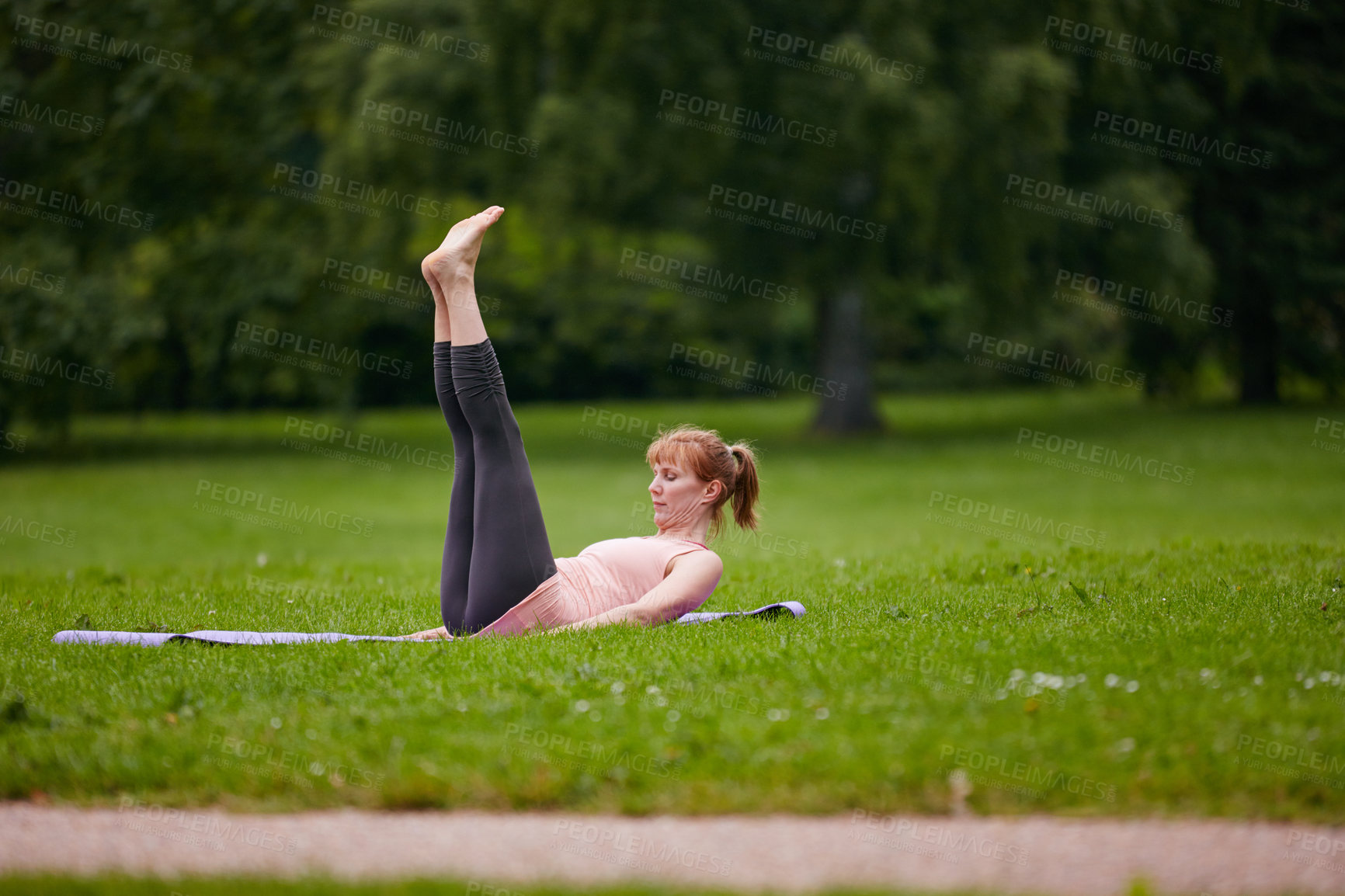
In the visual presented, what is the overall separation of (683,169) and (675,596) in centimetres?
1565

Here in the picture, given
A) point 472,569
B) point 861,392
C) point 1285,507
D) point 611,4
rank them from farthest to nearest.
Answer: point 861,392 → point 611,4 → point 1285,507 → point 472,569

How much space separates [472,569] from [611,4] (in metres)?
15.4

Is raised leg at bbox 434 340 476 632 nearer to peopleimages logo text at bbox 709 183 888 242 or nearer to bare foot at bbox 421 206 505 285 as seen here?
bare foot at bbox 421 206 505 285

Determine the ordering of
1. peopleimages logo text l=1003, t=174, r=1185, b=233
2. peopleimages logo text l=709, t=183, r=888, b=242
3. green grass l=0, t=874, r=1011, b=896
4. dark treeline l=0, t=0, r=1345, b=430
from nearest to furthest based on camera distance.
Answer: green grass l=0, t=874, r=1011, b=896, dark treeline l=0, t=0, r=1345, b=430, peopleimages logo text l=1003, t=174, r=1185, b=233, peopleimages logo text l=709, t=183, r=888, b=242

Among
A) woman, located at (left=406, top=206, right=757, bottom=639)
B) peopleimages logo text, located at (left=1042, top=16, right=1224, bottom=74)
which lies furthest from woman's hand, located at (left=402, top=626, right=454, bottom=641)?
peopleimages logo text, located at (left=1042, top=16, right=1224, bottom=74)

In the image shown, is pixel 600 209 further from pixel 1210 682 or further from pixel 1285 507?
pixel 1210 682

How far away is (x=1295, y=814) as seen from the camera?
13.4ft

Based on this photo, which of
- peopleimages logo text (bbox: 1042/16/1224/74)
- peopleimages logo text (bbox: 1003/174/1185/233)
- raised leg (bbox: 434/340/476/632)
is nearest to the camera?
raised leg (bbox: 434/340/476/632)

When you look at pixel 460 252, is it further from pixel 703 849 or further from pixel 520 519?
pixel 703 849

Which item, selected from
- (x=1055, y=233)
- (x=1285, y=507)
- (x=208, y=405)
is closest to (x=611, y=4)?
(x=1055, y=233)

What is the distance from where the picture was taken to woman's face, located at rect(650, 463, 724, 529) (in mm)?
6582

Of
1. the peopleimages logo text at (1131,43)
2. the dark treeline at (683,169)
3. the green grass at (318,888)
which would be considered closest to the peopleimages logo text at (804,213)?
the dark treeline at (683,169)

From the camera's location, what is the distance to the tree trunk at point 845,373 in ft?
85.5

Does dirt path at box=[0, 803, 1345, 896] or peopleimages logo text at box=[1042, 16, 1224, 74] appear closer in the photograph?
dirt path at box=[0, 803, 1345, 896]
